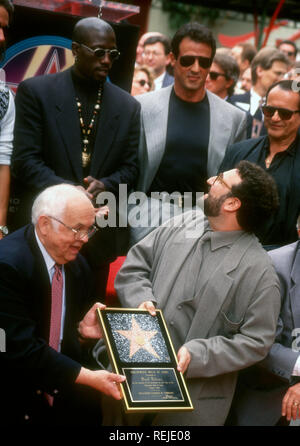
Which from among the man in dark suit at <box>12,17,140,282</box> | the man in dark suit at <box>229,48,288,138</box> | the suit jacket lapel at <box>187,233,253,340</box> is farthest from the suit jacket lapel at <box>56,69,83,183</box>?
the man in dark suit at <box>229,48,288,138</box>

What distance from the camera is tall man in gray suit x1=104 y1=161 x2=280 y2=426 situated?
11.7 ft

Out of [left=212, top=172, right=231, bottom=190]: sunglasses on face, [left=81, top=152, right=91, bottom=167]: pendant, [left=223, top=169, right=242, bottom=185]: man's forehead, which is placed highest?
[left=223, top=169, right=242, bottom=185]: man's forehead

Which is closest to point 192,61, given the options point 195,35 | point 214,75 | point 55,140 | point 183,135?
point 195,35

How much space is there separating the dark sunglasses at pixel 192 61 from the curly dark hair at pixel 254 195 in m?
1.17

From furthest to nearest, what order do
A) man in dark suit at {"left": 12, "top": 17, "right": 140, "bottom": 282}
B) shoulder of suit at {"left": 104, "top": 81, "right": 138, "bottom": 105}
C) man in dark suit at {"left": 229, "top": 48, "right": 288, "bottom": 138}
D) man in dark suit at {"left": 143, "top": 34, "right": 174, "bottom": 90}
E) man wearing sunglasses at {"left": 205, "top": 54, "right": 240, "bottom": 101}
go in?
man in dark suit at {"left": 143, "top": 34, "right": 174, "bottom": 90} → man in dark suit at {"left": 229, "top": 48, "right": 288, "bottom": 138} → man wearing sunglasses at {"left": 205, "top": 54, "right": 240, "bottom": 101} → shoulder of suit at {"left": 104, "top": 81, "right": 138, "bottom": 105} → man in dark suit at {"left": 12, "top": 17, "right": 140, "bottom": 282}

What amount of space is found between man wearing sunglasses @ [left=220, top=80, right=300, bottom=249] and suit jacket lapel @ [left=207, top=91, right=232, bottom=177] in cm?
11

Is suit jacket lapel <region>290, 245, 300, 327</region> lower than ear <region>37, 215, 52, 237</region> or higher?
lower

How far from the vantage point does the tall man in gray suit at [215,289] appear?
3578 mm

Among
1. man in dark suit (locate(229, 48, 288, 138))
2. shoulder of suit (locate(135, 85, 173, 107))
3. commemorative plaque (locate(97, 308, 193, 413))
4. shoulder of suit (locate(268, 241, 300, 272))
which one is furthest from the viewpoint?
man in dark suit (locate(229, 48, 288, 138))

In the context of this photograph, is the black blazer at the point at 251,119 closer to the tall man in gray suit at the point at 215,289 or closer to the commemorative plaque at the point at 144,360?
the tall man in gray suit at the point at 215,289

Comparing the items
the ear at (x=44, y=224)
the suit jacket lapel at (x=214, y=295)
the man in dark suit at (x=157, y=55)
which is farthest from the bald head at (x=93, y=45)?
the man in dark suit at (x=157, y=55)

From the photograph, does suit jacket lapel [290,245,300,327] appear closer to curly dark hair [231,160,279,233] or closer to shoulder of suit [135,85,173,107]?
curly dark hair [231,160,279,233]

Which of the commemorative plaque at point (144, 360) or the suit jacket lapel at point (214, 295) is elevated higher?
the suit jacket lapel at point (214, 295)

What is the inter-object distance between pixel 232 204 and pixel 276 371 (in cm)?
97
